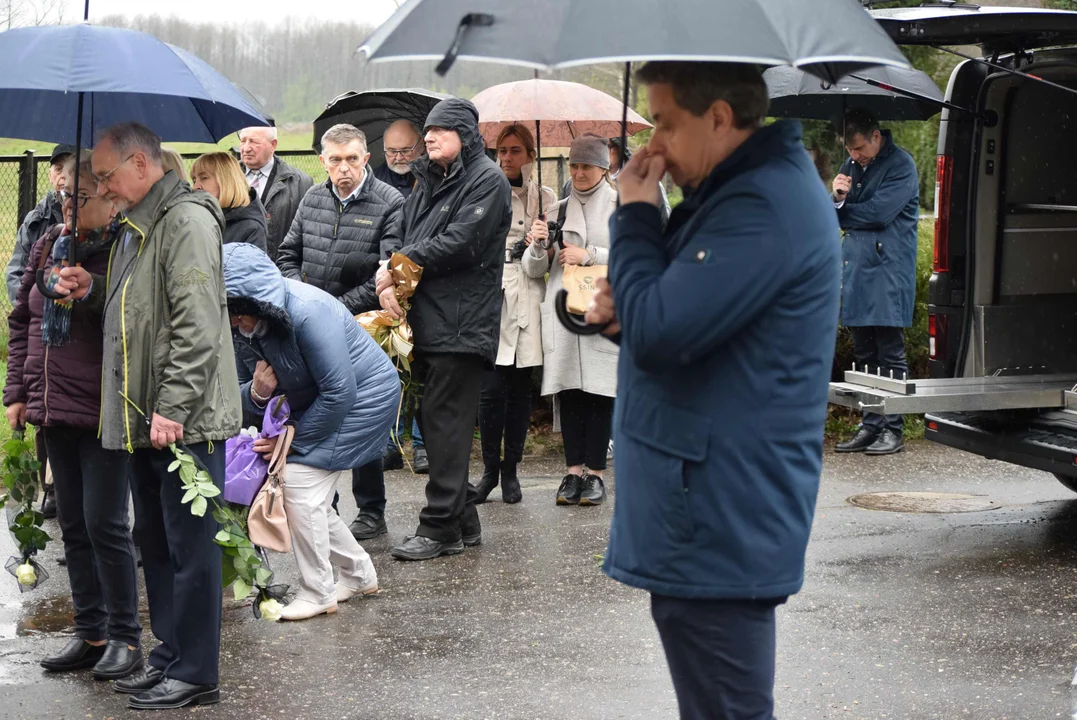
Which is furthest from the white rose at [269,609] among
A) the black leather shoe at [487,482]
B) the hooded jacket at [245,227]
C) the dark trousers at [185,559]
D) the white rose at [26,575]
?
the black leather shoe at [487,482]

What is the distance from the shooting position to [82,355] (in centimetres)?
496

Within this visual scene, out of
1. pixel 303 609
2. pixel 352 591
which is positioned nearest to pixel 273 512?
pixel 303 609

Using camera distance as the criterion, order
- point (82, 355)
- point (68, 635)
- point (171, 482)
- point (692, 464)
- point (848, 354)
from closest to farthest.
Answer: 1. point (692, 464)
2. point (171, 482)
3. point (82, 355)
4. point (68, 635)
5. point (848, 354)

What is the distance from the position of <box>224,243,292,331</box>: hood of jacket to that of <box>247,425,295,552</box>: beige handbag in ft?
1.76

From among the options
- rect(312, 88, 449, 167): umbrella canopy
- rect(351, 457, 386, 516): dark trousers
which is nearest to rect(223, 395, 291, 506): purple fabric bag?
rect(351, 457, 386, 516): dark trousers

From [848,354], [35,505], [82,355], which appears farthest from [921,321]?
[82,355]

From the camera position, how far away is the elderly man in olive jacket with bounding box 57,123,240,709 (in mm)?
4539

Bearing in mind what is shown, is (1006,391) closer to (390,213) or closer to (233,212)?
(390,213)

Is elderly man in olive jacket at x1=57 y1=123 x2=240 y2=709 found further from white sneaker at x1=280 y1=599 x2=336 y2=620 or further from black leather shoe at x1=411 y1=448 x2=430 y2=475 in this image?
black leather shoe at x1=411 y1=448 x2=430 y2=475

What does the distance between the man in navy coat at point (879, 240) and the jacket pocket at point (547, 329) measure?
2156 mm

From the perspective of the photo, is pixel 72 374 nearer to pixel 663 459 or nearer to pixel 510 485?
pixel 663 459

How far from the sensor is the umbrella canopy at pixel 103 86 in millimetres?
4430

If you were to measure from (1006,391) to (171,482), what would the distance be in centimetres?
386

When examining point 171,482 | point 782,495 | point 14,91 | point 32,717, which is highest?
point 14,91
